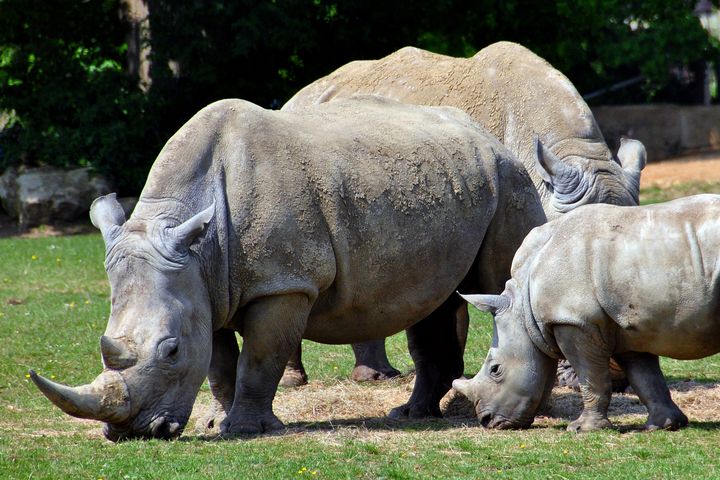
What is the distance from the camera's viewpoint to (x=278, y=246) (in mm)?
7957

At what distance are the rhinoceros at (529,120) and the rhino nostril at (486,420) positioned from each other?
79.1 inches

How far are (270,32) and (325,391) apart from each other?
12.0 meters

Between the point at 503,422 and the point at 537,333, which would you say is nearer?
the point at 537,333

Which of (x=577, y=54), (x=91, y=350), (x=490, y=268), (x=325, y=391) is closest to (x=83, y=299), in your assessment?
(x=91, y=350)

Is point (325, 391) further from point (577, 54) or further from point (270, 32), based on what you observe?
point (577, 54)

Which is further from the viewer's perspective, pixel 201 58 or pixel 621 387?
pixel 201 58

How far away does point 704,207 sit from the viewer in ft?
25.3

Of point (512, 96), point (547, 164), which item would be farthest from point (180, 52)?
point (547, 164)

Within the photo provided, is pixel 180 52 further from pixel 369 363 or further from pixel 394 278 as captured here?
pixel 394 278

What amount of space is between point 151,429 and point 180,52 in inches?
570

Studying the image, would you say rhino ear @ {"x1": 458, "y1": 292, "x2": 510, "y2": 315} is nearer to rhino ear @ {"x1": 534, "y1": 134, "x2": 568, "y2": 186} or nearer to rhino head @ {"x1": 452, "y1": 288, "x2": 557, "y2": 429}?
rhino head @ {"x1": 452, "y1": 288, "x2": 557, "y2": 429}

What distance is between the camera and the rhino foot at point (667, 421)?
7.92 meters

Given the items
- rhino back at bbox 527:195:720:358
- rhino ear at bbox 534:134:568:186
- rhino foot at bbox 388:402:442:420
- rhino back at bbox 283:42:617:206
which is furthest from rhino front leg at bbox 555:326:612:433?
rhino back at bbox 283:42:617:206

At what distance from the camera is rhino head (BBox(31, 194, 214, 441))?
7.38 m
